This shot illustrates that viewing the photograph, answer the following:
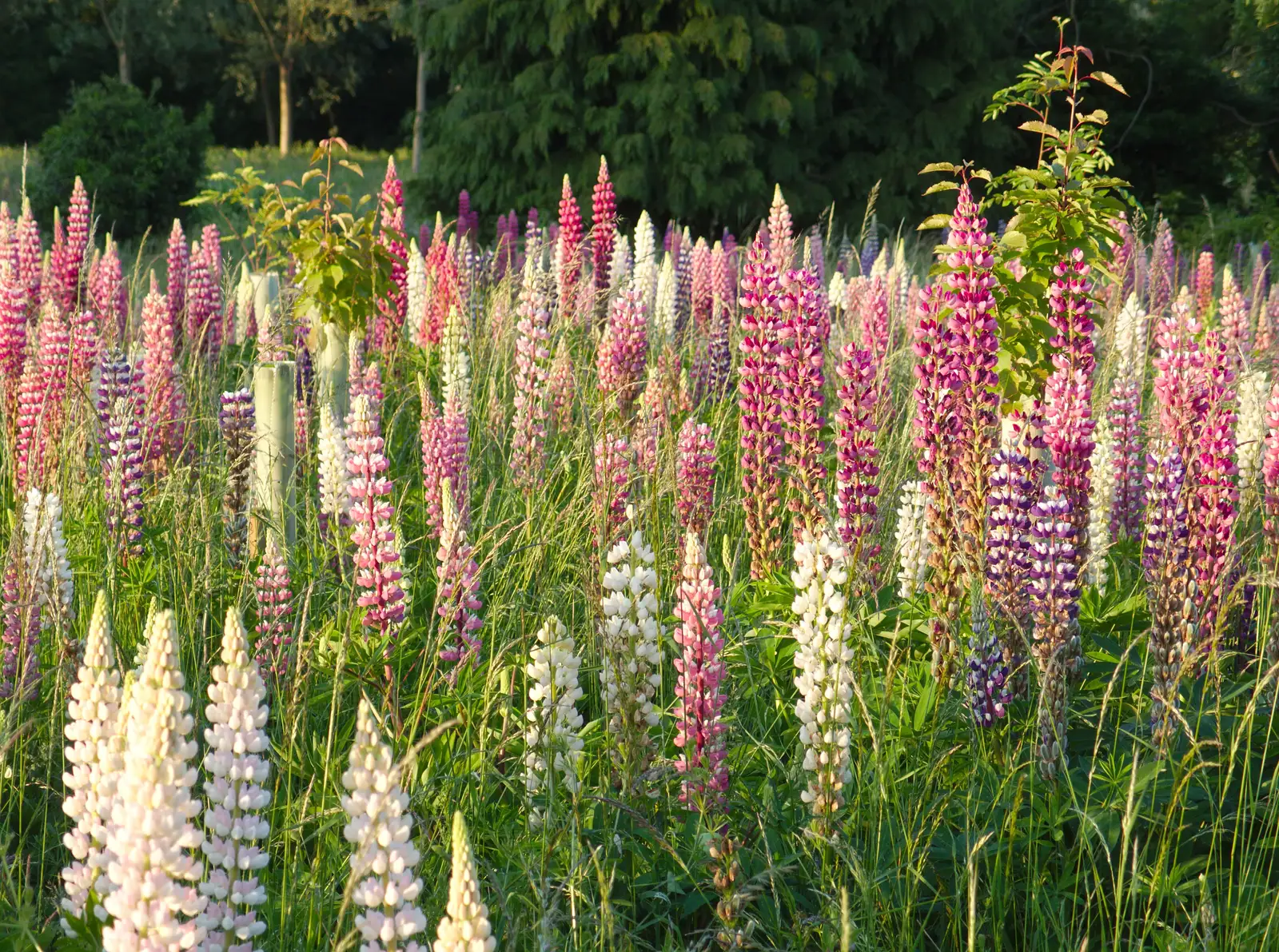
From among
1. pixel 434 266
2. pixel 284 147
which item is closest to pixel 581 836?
pixel 434 266

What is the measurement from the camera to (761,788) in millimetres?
3084

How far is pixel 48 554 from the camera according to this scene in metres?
3.27

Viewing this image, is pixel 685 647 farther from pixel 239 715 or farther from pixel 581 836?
pixel 239 715

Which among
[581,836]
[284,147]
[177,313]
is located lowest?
[581,836]

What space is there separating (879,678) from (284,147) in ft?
146

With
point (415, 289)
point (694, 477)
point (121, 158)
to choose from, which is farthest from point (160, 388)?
point (121, 158)

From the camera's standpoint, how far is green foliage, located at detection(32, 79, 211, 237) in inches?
686

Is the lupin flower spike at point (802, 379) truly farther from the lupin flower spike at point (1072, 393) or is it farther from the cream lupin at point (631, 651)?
the cream lupin at point (631, 651)

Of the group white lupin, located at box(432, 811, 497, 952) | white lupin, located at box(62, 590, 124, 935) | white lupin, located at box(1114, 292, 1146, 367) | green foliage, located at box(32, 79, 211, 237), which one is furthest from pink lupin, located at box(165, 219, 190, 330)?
green foliage, located at box(32, 79, 211, 237)

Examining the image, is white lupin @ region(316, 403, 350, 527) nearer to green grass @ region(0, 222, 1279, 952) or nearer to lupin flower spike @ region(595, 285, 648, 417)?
green grass @ region(0, 222, 1279, 952)

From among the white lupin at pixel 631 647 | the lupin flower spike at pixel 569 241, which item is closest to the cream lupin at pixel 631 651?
the white lupin at pixel 631 647

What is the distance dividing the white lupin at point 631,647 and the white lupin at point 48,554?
4.47ft

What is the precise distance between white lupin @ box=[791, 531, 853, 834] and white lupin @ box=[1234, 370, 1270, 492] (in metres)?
2.46

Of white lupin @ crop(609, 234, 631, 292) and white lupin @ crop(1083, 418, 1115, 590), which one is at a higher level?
white lupin @ crop(609, 234, 631, 292)
